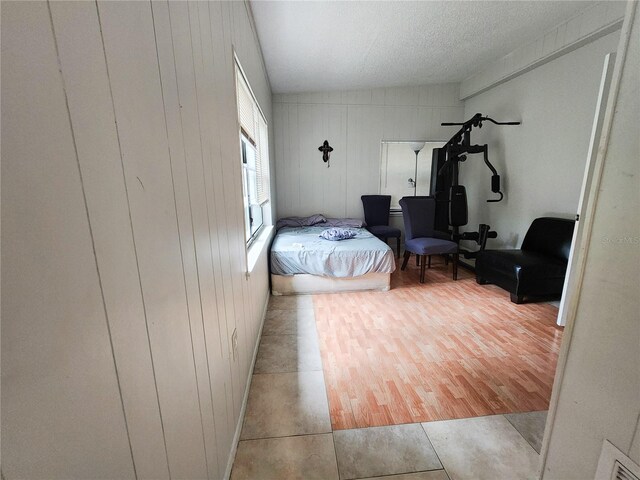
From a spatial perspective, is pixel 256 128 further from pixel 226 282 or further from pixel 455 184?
pixel 455 184

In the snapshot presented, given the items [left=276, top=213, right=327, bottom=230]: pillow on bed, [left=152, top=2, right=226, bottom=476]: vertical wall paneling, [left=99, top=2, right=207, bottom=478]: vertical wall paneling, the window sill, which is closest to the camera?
[left=99, top=2, right=207, bottom=478]: vertical wall paneling

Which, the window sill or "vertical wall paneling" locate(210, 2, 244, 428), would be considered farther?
the window sill

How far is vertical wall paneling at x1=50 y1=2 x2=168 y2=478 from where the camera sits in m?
0.42

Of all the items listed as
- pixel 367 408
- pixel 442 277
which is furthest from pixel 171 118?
pixel 442 277

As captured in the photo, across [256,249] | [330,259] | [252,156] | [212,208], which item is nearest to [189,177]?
[212,208]

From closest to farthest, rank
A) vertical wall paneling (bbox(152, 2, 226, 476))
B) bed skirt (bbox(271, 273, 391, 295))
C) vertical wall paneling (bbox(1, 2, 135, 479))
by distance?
vertical wall paneling (bbox(1, 2, 135, 479)) < vertical wall paneling (bbox(152, 2, 226, 476)) < bed skirt (bbox(271, 273, 391, 295))

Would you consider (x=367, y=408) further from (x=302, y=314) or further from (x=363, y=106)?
(x=363, y=106)

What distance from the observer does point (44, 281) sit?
14.0 inches

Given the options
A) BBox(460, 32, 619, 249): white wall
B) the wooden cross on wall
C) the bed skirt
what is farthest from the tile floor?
the wooden cross on wall

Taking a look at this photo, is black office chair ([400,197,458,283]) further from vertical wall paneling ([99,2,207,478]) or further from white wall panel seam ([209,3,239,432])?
vertical wall paneling ([99,2,207,478])

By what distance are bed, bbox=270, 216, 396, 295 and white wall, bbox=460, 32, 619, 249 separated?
182cm

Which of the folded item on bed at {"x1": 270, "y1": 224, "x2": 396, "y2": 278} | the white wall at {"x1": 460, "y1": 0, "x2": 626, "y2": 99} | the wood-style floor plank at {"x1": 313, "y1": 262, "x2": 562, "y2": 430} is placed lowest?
the wood-style floor plank at {"x1": 313, "y1": 262, "x2": 562, "y2": 430}

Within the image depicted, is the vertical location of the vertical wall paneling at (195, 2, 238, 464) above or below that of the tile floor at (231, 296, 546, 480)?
above

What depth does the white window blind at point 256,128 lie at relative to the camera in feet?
6.45
